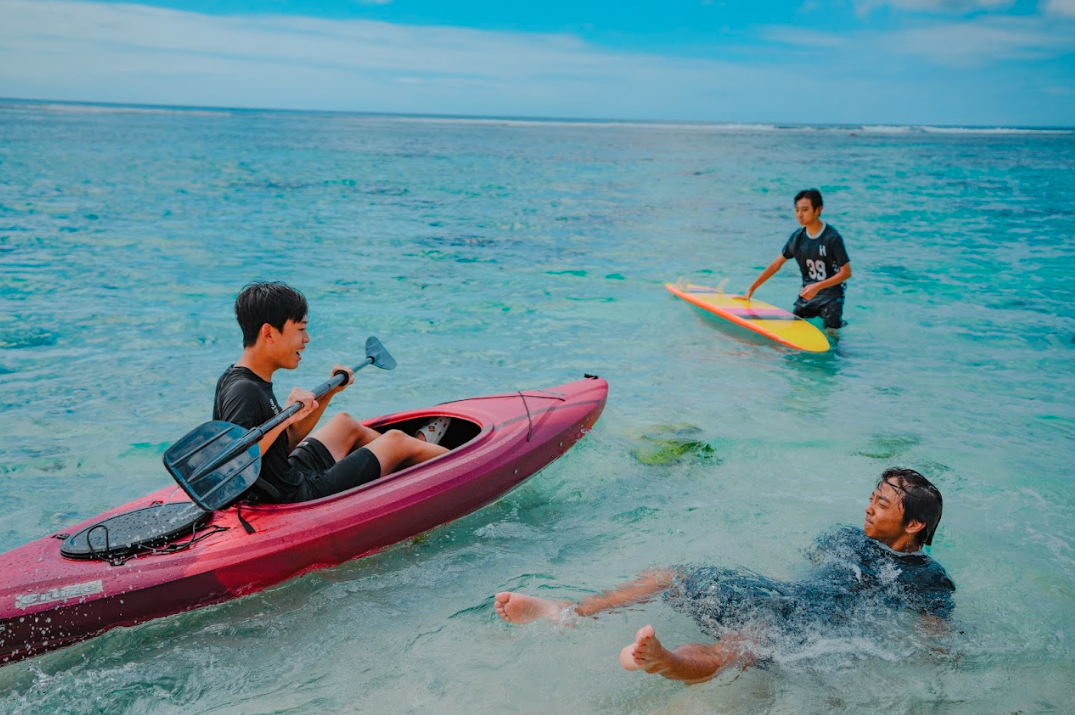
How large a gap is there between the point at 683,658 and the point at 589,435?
2.95m

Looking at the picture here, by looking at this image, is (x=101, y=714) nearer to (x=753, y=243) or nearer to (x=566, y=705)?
(x=566, y=705)

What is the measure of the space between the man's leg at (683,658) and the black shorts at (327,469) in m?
1.72

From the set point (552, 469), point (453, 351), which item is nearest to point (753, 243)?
point (453, 351)

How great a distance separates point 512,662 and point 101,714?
1.60 m

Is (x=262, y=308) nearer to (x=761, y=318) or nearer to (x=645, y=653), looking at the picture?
(x=645, y=653)

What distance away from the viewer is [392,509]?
399 cm

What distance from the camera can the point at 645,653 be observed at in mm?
2666

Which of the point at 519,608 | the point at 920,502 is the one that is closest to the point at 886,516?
the point at 920,502

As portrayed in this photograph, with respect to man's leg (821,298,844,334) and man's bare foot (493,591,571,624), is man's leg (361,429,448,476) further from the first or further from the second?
man's leg (821,298,844,334)

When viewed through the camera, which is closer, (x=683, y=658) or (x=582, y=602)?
(x=683, y=658)

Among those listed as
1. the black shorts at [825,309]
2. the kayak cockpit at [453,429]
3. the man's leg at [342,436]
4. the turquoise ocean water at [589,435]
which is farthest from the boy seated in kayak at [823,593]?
the black shorts at [825,309]

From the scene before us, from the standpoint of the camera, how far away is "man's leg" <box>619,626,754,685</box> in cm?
266

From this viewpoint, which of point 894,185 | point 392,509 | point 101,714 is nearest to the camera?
point 101,714

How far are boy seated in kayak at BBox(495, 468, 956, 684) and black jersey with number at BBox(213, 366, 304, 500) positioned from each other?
1291 mm
